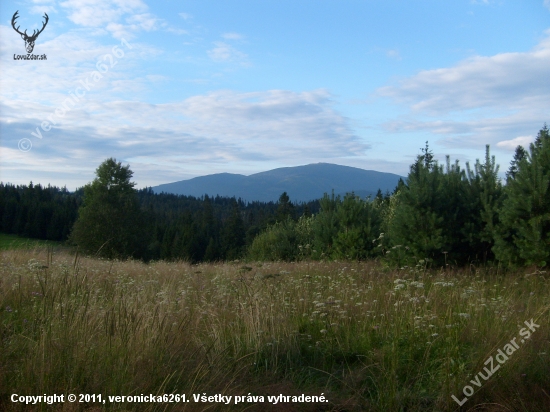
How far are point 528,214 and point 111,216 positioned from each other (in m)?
41.2

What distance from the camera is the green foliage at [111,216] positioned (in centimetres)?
4262

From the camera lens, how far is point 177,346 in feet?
13.2

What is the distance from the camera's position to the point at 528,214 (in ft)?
28.2

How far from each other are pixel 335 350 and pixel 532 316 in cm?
259

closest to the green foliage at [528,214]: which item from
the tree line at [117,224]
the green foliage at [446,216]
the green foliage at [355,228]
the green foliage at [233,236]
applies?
the green foliage at [446,216]

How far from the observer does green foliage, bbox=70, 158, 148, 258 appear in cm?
4262

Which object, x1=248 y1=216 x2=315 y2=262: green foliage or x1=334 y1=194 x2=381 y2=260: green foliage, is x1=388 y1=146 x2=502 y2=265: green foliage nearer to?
x1=334 y1=194 x2=381 y2=260: green foliage

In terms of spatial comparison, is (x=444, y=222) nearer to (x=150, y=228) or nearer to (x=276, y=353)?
(x=276, y=353)

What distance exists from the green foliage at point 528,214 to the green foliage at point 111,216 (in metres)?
37.2

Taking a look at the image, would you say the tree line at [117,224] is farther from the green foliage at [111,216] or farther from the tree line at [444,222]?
the tree line at [444,222]

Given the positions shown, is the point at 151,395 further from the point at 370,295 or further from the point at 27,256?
the point at 27,256

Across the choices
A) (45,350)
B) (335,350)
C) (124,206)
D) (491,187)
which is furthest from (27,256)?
(124,206)

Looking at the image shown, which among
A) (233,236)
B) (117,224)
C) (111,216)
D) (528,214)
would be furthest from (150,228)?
(528,214)

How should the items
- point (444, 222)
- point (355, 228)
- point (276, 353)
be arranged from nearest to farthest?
point (276, 353) → point (444, 222) → point (355, 228)
